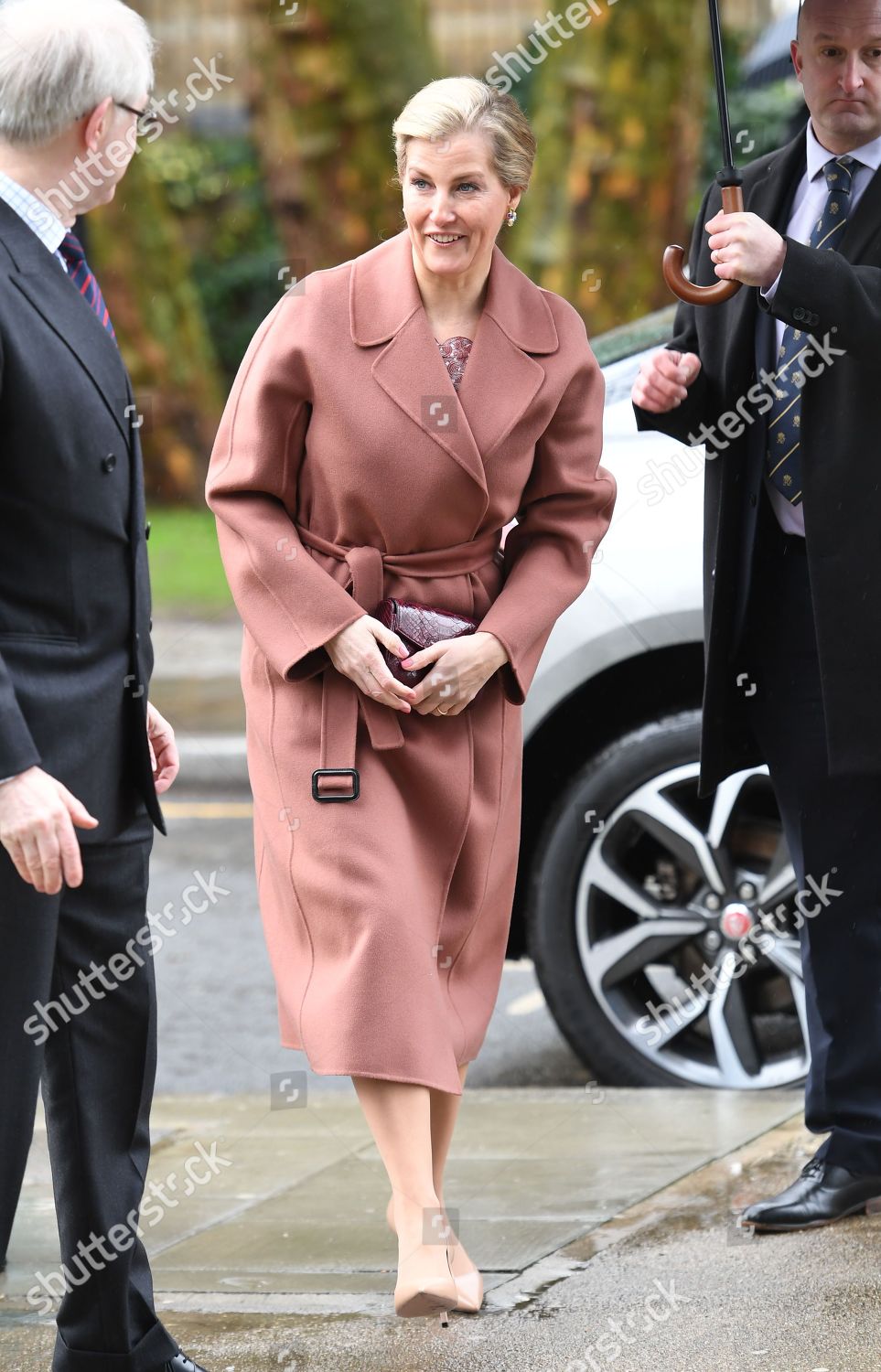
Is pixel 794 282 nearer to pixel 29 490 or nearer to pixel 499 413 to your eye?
pixel 499 413

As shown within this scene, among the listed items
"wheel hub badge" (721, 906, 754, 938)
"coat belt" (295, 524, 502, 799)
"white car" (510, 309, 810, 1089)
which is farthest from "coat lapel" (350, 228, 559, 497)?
"wheel hub badge" (721, 906, 754, 938)

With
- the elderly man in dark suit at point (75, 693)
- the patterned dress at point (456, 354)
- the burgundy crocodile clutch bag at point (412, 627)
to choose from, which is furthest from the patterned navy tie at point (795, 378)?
the elderly man in dark suit at point (75, 693)

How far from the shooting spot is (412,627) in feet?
10.5

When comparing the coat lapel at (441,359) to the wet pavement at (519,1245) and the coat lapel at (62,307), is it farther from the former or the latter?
the wet pavement at (519,1245)

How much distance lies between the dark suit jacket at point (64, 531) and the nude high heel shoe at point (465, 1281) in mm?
996

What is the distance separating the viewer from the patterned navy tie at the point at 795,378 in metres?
3.41

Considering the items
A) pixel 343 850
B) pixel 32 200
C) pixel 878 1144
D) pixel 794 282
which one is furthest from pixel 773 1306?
pixel 32 200

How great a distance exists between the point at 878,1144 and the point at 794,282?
5.07 ft

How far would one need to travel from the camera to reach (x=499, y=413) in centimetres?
322

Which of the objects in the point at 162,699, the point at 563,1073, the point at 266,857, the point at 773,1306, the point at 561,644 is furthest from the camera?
the point at 162,699

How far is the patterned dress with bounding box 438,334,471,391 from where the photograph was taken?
3.25 metres

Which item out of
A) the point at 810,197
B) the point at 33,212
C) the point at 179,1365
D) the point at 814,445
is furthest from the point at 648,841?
the point at 33,212

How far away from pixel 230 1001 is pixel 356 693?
2905 millimetres

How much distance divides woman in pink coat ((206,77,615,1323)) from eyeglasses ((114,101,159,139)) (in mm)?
384
